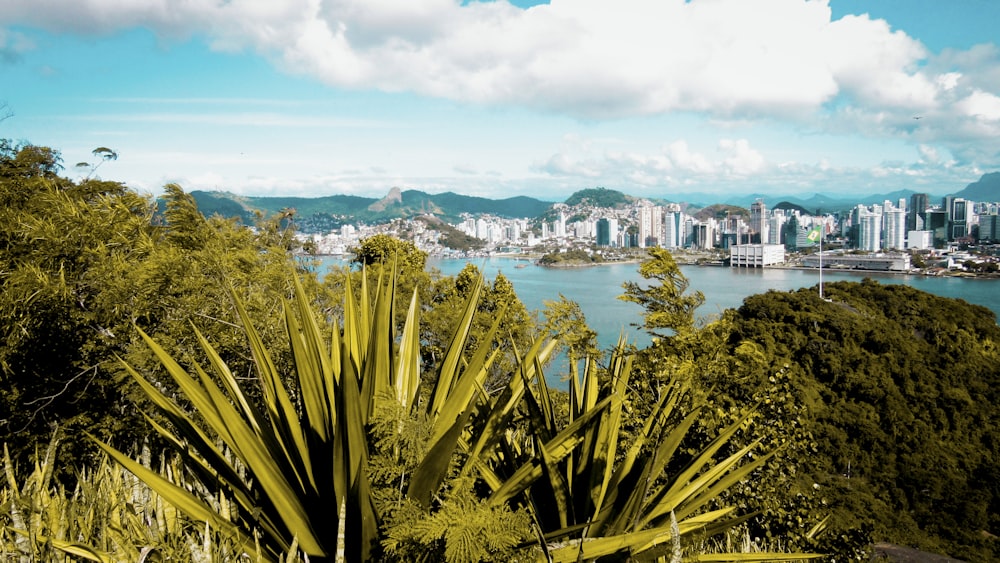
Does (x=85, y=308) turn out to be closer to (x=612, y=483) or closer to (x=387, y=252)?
(x=612, y=483)

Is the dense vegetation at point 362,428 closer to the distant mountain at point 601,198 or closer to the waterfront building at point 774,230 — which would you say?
the waterfront building at point 774,230

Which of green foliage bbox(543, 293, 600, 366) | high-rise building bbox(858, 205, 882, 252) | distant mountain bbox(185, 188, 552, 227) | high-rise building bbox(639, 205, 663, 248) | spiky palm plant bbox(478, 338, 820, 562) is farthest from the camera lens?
distant mountain bbox(185, 188, 552, 227)

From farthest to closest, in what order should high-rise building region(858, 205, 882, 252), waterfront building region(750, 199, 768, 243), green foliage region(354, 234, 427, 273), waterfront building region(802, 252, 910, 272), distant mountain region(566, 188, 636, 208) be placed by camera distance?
distant mountain region(566, 188, 636, 208)
waterfront building region(750, 199, 768, 243)
high-rise building region(858, 205, 882, 252)
waterfront building region(802, 252, 910, 272)
green foliage region(354, 234, 427, 273)

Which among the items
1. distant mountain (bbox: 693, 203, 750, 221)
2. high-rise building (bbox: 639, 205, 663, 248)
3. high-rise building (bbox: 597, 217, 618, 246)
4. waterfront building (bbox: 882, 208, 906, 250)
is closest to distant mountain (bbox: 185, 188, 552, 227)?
high-rise building (bbox: 597, 217, 618, 246)

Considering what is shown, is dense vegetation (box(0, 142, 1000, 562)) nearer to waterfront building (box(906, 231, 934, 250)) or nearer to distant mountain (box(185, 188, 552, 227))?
waterfront building (box(906, 231, 934, 250))

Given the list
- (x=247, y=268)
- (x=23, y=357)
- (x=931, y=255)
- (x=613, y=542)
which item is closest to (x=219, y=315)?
(x=23, y=357)

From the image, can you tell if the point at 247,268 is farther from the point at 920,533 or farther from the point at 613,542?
the point at 920,533

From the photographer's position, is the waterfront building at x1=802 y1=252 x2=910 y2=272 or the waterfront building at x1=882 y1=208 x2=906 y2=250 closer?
the waterfront building at x1=802 y1=252 x2=910 y2=272
